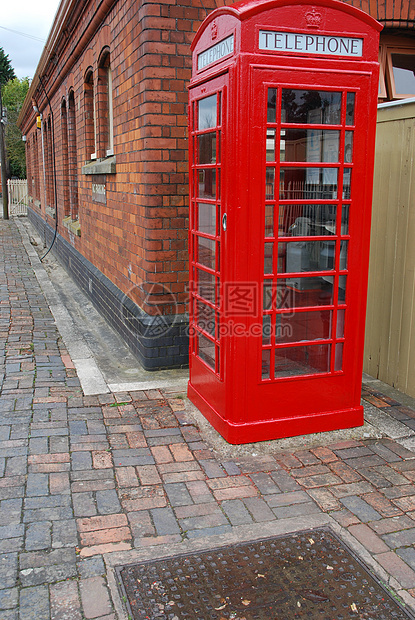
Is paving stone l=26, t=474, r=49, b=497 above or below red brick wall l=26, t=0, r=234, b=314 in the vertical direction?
below

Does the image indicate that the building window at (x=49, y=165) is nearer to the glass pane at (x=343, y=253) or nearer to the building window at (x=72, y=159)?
the building window at (x=72, y=159)

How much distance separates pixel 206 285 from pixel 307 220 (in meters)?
0.93

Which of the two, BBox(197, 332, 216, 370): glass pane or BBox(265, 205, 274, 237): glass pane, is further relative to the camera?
BBox(197, 332, 216, 370): glass pane

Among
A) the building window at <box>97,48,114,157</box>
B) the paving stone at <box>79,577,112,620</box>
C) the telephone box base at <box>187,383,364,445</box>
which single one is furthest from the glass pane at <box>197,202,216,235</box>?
the building window at <box>97,48,114,157</box>

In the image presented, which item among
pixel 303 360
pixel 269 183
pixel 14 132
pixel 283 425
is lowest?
pixel 283 425

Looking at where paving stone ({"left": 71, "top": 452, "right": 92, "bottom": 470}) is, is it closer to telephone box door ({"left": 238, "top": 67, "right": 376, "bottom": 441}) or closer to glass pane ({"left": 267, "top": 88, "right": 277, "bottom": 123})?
telephone box door ({"left": 238, "top": 67, "right": 376, "bottom": 441})

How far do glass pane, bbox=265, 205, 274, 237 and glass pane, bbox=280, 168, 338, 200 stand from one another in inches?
5.1

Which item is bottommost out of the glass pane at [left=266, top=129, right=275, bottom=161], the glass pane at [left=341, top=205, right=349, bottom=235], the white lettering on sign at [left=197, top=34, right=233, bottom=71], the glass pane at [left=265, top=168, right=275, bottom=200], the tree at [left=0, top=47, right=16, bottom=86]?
the glass pane at [left=341, top=205, right=349, bottom=235]

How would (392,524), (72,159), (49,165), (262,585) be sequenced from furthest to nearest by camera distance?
(49,165) → (72,159) → (392,524) → (262,585)

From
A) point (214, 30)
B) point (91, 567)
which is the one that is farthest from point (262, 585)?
point (214, 30)

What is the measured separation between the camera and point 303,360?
13.2 ft

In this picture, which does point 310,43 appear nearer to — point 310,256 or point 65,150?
point 310,256

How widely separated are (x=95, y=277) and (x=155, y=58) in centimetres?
382

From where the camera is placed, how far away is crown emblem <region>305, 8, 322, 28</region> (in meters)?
3.48
